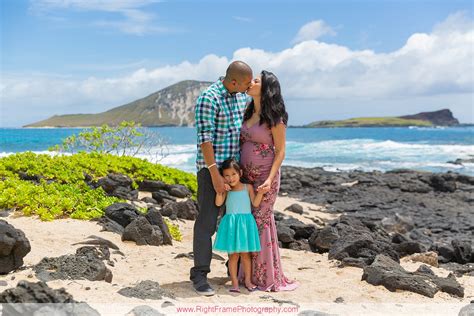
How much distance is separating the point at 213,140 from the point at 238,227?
37.6 inches

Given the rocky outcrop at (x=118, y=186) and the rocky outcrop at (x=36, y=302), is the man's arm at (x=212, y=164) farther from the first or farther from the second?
the rocky outcrop at (x=118, y=186)

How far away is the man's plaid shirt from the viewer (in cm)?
612

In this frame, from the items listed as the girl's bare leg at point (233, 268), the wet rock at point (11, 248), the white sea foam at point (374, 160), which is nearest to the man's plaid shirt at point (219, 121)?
the girl's bare leg at point (233, 268)

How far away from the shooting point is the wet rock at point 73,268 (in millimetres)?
6094

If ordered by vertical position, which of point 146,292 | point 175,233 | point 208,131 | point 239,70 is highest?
point 239,70

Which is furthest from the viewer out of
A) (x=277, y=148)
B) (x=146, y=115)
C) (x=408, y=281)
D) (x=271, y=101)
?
(x=146, y=115)

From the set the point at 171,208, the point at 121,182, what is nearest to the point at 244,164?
the point at 171,208

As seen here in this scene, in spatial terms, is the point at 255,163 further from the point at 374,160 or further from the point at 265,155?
the point at 374,160

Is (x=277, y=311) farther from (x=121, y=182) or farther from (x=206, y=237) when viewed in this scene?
(x=121, y=182)

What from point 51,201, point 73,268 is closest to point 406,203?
point 51,201

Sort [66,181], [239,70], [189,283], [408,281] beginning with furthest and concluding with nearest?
[66,181], [408,281], [189,283], [239,70]

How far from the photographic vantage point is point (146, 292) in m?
5.74

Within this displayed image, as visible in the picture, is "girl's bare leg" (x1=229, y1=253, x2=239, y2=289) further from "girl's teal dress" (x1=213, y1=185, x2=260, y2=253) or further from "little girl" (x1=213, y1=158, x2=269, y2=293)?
"girl's teal dress" (x1=213, y1=185, x2=260, y2=253)

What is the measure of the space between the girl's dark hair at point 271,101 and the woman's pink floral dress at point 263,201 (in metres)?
0.12
